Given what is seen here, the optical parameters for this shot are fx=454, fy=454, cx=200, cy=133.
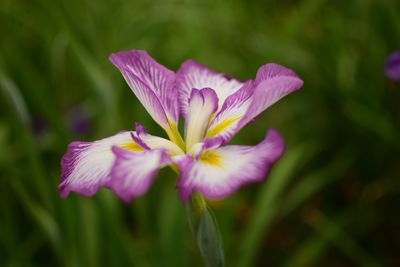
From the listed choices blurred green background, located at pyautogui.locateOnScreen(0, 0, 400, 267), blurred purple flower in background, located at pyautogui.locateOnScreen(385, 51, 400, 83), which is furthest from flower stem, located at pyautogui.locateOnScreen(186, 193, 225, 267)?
blurred purple flower in background, located at pyautogui.locateOnScreen(385, 51, 400, 83)

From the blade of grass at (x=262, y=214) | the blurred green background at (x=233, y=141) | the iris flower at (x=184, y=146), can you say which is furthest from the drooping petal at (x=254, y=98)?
the blade of grass at (x=262, y=214)

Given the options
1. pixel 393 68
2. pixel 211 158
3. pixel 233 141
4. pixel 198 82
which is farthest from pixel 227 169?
pixel 233 141

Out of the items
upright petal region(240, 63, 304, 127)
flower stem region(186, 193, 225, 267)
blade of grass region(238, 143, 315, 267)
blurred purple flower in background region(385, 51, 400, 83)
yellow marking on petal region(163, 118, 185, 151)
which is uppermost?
upright petal region(240, 63, 304, 127)

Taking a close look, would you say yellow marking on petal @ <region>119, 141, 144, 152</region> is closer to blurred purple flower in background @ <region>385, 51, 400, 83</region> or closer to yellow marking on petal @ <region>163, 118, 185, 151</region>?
yellow marking on petal @ <region>163, 118, 185, 151</region>

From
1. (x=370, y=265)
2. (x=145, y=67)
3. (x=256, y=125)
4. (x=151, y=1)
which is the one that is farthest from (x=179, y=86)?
(x=151, y=1)

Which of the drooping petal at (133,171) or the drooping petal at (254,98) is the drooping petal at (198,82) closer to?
the drooping petal at (254,98)

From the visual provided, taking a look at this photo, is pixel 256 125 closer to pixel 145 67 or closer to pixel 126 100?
pixel 126 100
